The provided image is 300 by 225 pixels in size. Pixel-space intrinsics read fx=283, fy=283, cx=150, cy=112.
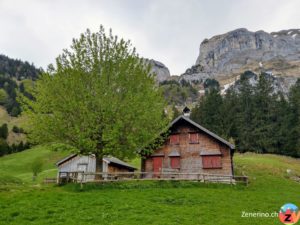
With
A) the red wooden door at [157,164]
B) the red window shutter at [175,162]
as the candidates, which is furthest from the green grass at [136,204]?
the red wooden door at [157,164]

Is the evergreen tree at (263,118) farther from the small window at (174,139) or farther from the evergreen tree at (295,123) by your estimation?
the small window at (174,139)

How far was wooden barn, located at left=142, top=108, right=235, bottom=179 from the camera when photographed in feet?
112

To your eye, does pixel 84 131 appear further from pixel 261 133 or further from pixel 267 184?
pixel 261 133

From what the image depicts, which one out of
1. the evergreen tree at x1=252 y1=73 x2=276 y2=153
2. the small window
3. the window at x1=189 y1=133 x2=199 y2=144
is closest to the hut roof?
the window at x1=189 y1=133 x2=199 y2=144

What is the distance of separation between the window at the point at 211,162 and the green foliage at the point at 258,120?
33.8m

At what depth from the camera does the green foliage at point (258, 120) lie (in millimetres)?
63559

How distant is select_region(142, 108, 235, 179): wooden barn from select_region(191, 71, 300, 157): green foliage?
109ft

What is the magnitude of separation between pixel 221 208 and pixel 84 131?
13217mm

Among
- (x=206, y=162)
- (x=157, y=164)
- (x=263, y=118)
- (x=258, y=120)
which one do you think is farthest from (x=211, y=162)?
(x=263, y=118)

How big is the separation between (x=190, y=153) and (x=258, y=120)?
1515 inches

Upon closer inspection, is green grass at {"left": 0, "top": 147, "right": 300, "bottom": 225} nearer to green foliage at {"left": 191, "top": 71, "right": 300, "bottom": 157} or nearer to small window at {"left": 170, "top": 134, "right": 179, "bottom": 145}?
small window at {"left": 170, "top": 134, "right": 179, "bottom": 145}

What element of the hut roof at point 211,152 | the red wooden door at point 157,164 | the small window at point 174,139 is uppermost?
the small window at point 174,139

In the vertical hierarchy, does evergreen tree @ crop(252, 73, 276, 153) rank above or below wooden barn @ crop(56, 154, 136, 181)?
above

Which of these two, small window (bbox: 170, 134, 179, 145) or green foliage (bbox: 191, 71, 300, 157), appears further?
green foliage (bbox: 191, 71, 300, 157)
